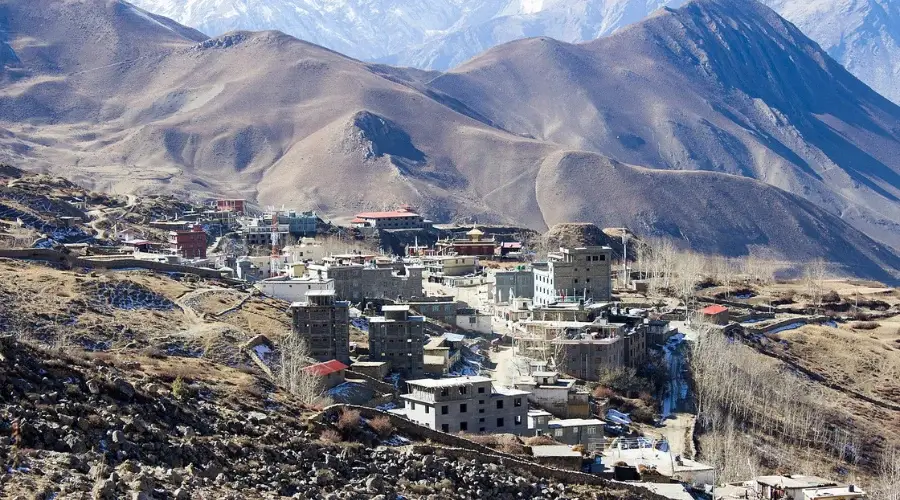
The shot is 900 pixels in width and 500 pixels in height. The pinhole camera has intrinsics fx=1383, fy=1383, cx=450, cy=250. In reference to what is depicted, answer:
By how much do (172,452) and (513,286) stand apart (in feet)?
189

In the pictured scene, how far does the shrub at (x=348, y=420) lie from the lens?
102ft

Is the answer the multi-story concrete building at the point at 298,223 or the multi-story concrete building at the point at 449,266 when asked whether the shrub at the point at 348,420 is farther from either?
the multi-story concrete building at the point at 298,223

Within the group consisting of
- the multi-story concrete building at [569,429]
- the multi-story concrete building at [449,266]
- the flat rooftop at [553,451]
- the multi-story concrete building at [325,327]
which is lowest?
the multi-story concrete building at [569,429]

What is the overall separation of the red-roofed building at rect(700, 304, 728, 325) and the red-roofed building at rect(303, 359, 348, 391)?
1306 inches

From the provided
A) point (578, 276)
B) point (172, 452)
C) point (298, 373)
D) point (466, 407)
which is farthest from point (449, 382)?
point (578, 276)

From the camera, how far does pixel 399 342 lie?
57.2 m

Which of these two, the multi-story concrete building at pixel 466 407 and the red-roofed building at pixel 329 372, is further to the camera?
the red-roofed building at pixel 329 372

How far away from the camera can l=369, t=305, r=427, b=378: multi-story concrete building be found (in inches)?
2237

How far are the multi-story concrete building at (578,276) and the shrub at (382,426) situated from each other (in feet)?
144

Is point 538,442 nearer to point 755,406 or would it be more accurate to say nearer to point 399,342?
point 399,342

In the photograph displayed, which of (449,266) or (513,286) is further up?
(449,266)

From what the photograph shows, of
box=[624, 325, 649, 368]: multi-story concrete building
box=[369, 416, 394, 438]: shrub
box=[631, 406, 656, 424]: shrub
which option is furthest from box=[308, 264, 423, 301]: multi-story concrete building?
box=[369, 416, 394, 438]: shrub

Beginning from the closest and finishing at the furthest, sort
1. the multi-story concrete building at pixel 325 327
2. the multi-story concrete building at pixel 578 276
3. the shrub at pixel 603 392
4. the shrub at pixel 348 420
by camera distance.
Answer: the shrub at pixel 348 420 → the multi-story concrete building at pixel 325 327 → the shrub at pixel 603 392 → the multi-story concrete building at pixel 578 276

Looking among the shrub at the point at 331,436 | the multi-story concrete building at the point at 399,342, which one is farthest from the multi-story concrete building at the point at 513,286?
the shrub at the point at 331,436
